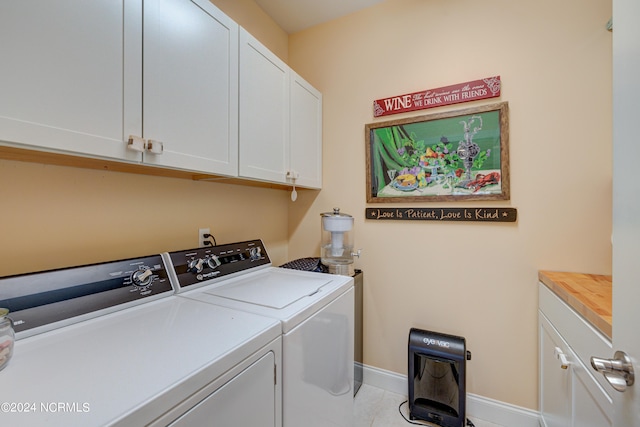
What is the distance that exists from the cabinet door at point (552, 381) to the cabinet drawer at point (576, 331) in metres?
0.06

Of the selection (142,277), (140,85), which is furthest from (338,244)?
(140,85)

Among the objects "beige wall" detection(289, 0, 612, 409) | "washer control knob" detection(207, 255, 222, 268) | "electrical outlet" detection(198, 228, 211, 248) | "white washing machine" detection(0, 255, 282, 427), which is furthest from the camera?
"electrical outlet" detection(198, 228, 211, 248)

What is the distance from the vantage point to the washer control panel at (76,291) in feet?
2.47

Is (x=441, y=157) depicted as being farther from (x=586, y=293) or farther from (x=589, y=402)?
(x=589, y=402)

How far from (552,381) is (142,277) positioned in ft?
6.40

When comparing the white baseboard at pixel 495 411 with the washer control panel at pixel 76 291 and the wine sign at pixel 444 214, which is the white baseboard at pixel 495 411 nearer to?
the wine sign at pixel 444 214

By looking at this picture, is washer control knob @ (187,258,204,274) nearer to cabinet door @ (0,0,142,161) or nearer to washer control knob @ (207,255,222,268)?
washer control knob @ (207,255,222,268)

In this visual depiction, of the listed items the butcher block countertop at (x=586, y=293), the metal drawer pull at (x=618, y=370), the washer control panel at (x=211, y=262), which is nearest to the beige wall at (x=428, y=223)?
the butcher block countertop at (x=586, y=293)

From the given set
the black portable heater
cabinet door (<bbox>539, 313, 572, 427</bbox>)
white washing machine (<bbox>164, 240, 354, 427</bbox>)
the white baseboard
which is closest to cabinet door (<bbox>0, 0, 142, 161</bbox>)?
white washing machine (<bbox>164, 240, 354, 427</bbox>)

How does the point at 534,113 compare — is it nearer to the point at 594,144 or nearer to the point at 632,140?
the point at 594,144

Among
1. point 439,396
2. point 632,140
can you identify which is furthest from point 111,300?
point 439,396

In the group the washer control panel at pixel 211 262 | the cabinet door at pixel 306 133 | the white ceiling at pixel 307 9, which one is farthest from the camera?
the white ceiling at pixel 307 9

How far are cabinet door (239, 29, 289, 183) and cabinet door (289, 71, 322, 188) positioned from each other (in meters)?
Result: 0.09

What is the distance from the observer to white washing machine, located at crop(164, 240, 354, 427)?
0.93 m
